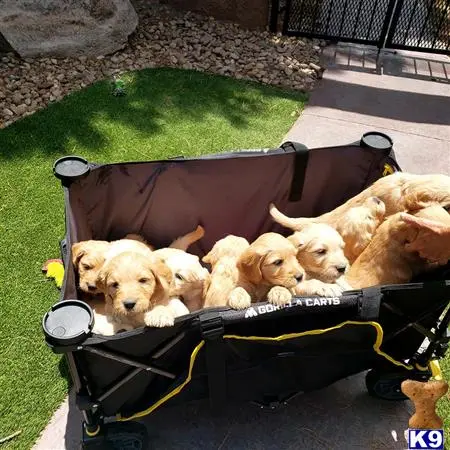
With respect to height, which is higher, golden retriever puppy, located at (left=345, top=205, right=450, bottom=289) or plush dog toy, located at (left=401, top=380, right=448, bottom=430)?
golden retriever puppy, located at (left=345, top=205, right=450, bottom=289)

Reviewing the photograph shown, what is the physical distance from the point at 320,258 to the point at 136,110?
385cm

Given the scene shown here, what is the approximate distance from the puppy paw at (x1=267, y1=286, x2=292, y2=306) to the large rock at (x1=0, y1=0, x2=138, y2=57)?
542 centimetres

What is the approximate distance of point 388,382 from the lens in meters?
2.98

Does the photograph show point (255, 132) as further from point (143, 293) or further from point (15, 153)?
point (143, 293)

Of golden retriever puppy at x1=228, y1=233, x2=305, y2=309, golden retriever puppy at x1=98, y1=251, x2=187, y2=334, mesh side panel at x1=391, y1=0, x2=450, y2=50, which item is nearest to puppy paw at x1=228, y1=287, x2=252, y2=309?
golden retriever puppy at x1=228, y1=233, x2=305, y2=309

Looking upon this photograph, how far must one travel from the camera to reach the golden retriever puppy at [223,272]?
9.03 ft

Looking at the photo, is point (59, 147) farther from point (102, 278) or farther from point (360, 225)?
point (360, 225)

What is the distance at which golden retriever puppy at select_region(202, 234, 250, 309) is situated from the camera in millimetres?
2752

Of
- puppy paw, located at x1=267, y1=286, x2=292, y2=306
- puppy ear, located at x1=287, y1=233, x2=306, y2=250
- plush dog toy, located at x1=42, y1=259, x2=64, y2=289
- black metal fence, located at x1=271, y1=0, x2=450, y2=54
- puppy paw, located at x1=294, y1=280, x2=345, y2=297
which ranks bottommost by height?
plush dog toy, located at x1=42, y1=259, x2=64, y2=289

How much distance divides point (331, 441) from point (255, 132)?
12.1ft

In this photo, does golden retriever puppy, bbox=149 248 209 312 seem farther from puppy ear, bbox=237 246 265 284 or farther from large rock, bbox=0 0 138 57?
large rock, bbox=0 0 138 57

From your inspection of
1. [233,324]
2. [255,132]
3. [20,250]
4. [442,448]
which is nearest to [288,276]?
[233,324]

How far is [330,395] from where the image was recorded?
317 cm

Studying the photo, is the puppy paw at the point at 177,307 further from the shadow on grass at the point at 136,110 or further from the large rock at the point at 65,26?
the large rock at the point at 65,26
